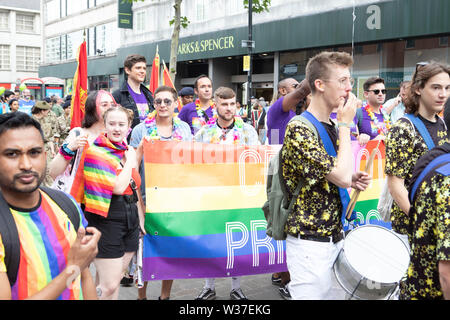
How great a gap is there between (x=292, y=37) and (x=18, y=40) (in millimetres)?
51161

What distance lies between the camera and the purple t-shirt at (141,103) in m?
5.86

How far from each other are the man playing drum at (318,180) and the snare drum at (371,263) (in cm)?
12

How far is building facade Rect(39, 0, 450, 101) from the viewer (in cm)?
1562

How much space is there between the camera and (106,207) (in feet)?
11.7

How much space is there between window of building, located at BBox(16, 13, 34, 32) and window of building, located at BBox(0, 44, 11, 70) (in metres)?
3.28

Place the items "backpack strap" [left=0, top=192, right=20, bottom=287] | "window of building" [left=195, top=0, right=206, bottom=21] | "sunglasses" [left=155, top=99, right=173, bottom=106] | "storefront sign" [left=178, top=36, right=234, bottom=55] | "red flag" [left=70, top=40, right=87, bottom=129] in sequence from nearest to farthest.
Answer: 1. "backpack strap" [left=0, top=192, right=20, bottom=287]
2. "sunglasses" [left=155, top=99, right=173, bottom=106]
3. "red flag" [left=70, top=40, right=87, bottom=129]
4. "storefront sign" [left=178, top=36, right=234, bottom=55]
5. "window of building" [left=195, top=0, right=206, bottom=21]

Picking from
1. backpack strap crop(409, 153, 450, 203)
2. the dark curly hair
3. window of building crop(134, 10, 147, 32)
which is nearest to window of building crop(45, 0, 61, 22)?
window of building crop(134, 10, 147, 32)

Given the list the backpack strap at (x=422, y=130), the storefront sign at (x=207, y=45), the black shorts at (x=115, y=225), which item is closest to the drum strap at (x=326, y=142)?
the backpack strap at (x=422, y=130)

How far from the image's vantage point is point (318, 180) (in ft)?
9.23

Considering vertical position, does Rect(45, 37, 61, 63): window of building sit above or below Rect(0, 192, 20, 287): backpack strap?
above

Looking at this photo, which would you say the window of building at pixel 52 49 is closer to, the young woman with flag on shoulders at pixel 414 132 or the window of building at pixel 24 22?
the window of building at pixel 24 22

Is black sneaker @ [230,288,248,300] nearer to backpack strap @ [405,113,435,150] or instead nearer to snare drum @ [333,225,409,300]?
snare drum @ [333,225,409,300]

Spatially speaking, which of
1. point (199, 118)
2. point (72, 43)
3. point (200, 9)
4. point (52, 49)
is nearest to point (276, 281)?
point (199, 118)
